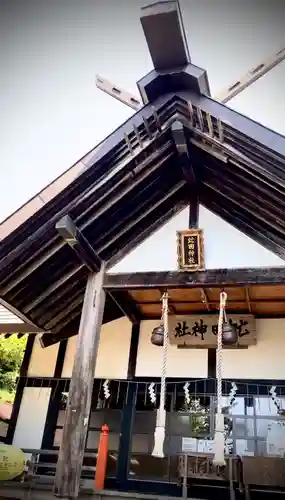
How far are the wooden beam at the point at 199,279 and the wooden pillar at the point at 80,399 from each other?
292mm

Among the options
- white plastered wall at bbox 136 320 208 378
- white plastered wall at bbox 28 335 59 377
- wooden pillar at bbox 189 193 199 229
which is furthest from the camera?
white plastered wall at bbox 28 335 59 377

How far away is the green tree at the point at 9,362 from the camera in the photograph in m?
18.0

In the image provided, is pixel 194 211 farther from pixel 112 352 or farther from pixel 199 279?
pixel 112 352

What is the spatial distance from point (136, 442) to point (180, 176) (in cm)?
517

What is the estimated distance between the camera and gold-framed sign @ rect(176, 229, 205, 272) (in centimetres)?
534

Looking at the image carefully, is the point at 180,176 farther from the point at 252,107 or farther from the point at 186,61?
the point at 252,107

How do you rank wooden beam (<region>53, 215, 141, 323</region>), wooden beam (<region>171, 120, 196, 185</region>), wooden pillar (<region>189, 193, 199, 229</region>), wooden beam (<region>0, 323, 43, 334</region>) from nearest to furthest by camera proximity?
wooden beam (<region>53, 215, 141, 323</region>)
wooden beam (<region>171, 120, 196, 185</region>)
wooden pillar (<region>189, 193, 199, 229</region>)
wooden beam (<region>0, 323, 43, 334</region>)

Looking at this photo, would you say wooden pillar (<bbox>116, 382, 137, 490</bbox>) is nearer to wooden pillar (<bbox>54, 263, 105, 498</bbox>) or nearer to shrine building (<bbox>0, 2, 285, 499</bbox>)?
shrine building (<bbox>0, 2, 285, 499</bbox>)

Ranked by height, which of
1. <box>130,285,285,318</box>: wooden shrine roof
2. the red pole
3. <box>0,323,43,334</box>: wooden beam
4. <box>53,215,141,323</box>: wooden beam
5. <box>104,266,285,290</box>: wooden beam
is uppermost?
<box>130,285,285,318</box>: wooden shrine roof

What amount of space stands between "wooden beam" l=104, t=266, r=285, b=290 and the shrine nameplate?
2.32 m

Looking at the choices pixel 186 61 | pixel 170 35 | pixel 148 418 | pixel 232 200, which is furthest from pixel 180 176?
pixel 148 418

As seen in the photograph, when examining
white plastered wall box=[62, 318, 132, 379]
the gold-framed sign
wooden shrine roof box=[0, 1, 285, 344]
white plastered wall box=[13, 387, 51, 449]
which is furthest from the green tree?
the gold-framed sign

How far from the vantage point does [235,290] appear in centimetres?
659

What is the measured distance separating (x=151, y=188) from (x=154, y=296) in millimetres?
2176
